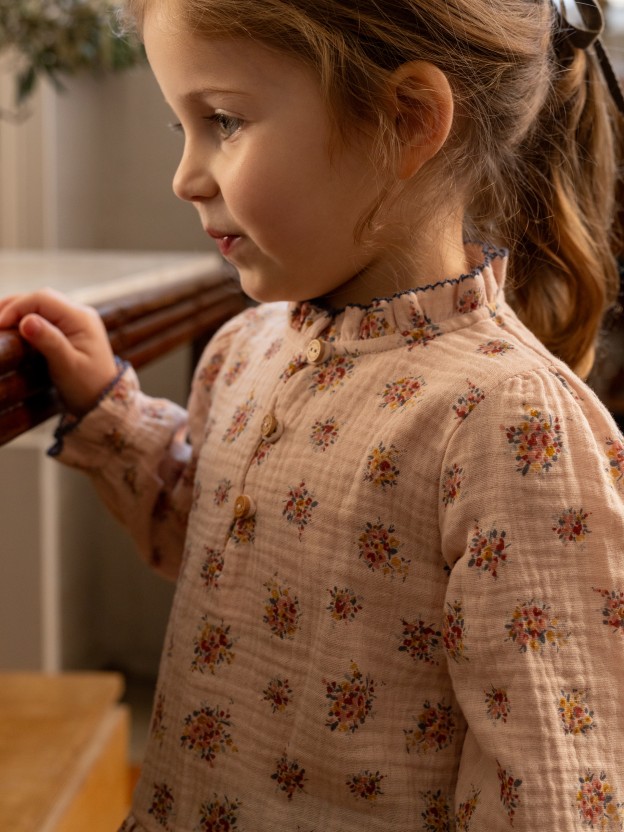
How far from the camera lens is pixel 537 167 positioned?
818 millimetres

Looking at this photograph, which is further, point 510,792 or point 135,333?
point 135,333

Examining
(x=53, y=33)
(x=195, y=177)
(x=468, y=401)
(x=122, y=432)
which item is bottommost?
(x=122, y=432)

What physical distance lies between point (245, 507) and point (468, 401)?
0.17 metres

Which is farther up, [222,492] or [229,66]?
[229,66]

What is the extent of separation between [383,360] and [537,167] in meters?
0.22

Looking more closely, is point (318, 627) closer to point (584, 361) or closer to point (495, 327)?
point (495, 327)

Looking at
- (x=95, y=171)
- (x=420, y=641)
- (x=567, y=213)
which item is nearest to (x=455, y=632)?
(x=420, y=641)

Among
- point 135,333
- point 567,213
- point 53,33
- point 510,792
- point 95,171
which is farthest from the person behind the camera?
point 95,171

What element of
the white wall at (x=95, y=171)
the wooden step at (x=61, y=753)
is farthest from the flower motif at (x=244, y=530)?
the white wall at (x=95, y=171)

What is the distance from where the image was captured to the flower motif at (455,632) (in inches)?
24.8

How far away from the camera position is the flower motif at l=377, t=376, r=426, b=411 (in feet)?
2.23

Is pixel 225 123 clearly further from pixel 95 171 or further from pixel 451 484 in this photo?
pixel 95 171

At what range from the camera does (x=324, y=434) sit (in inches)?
28.1

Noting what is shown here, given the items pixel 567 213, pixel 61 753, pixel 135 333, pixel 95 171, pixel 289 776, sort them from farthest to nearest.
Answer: pixel 95 171 < pixel 61 753 < pixel 135 333 < pixel 567 213 < pixel 289 776
